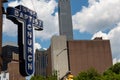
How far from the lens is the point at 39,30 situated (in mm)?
23094

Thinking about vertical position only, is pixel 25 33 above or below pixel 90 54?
above

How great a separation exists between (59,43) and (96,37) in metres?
27.4

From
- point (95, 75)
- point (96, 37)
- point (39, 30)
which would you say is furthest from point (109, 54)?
point (39, 30)

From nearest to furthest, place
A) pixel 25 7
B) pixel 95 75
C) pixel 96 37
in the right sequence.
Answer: pixel 25 7
pixel 95 75
pixel 96 37

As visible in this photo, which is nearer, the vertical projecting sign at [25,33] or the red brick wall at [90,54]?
the vertical projecting sign at [25,33]

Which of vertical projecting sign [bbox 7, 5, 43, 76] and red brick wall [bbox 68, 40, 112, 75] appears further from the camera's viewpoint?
red brick wall [bbox 68, 40, 112, 75]

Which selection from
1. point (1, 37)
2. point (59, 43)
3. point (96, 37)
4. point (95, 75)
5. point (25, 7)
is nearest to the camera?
point (1, 37)

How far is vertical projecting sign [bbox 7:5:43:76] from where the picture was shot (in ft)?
66.9

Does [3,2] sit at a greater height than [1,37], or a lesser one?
greater

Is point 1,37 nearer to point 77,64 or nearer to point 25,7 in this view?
point 25,7

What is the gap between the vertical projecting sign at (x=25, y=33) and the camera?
2039cm

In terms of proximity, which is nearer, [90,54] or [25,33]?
[25,33]

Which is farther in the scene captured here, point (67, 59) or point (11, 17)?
point (67, 59)

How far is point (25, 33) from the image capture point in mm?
21141
